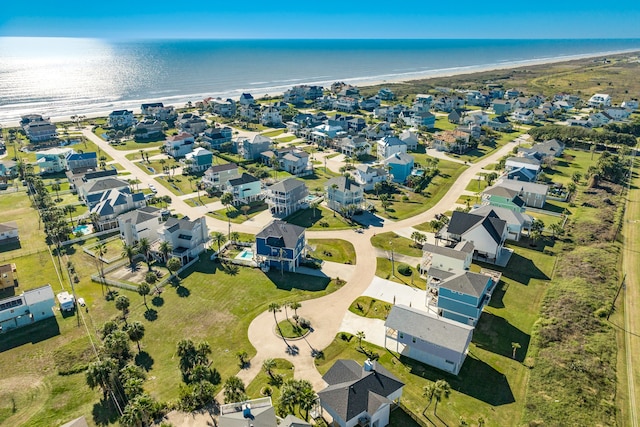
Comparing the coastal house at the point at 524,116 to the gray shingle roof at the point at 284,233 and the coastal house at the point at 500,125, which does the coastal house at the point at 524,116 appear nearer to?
the coastal house at the point at 500,125

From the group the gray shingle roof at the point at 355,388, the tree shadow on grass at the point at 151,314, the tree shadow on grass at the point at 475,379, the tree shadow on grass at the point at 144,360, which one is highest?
the gray shingle roof at the point at 355,388

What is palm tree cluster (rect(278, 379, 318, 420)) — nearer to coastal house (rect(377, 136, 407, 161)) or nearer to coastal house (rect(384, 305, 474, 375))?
coastal house (rect(384, 305, 474, 375))

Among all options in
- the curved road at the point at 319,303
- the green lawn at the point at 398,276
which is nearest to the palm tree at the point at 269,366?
the curved road at the point at 319,303

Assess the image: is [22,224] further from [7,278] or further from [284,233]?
[284,233]

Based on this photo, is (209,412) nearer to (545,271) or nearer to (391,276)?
(391,276)

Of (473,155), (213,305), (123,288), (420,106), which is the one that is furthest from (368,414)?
(420,106)

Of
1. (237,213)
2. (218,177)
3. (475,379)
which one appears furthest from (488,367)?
(218,177)
